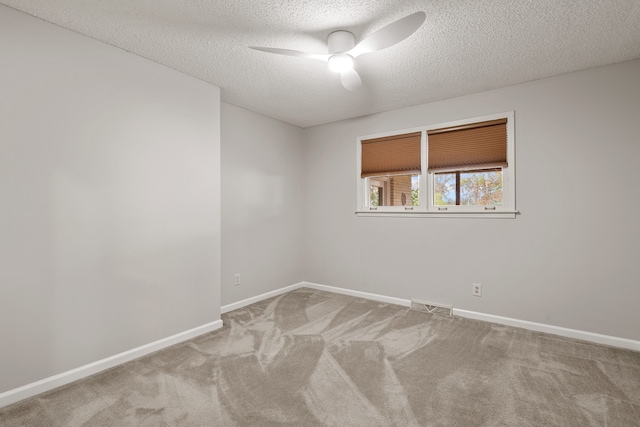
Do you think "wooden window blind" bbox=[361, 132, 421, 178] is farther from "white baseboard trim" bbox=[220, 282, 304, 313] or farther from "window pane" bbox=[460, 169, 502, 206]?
"white baseboard trim" bbox=[220, 282, 304, 313]

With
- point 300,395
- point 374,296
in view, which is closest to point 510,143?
point 374,296

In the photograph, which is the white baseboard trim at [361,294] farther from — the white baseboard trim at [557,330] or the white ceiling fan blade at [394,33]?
the white ceiling fan blade at [394,33]

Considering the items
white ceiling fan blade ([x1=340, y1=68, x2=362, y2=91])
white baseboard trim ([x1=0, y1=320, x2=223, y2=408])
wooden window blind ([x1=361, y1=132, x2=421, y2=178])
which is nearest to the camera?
white baseboard trim ([x1=0, y1=320, x2=223, y2=408])

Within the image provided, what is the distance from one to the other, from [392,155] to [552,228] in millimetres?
1883

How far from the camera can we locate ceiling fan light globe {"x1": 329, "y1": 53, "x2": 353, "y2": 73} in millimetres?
2281

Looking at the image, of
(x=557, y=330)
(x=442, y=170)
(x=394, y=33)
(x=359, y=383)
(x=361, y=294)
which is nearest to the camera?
(x=394, y=33)

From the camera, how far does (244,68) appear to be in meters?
2.81

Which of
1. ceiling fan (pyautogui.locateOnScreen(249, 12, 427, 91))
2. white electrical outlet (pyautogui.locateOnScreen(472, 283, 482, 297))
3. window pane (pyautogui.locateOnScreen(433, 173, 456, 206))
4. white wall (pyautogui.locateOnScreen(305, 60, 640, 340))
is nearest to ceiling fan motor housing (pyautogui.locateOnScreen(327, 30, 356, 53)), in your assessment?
ceiling fan (pyautogui.locateOnScreen(249, 12, 427, 91))

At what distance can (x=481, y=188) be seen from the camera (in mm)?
3518

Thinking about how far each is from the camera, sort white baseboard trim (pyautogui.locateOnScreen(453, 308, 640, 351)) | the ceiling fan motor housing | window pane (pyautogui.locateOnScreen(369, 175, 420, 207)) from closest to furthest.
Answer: the ceiling fan motor housing → white baseboard trim (pyautogui.locateOnScreen(453, 308, 640, 351)) → window pane (pyautogui.locateOnScreen(369, 175, 420, 207))

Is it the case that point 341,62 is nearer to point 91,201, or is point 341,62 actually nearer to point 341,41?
point 341,41

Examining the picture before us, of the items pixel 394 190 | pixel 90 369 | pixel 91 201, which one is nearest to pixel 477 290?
pixel 394 190

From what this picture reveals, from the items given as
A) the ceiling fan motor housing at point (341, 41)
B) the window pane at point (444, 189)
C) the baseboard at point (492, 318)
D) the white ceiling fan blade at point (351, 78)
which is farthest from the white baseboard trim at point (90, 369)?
the window pane at point (444, 189)

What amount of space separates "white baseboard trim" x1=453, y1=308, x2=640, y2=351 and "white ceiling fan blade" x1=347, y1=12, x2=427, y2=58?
290 cm
